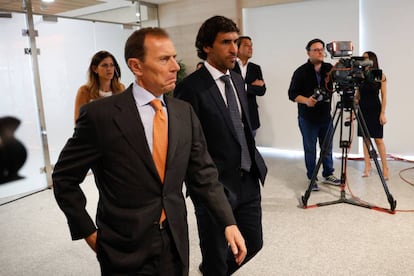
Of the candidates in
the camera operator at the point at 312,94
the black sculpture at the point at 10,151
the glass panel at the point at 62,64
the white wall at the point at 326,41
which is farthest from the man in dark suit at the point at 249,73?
the black sculpture at the point at 10,151

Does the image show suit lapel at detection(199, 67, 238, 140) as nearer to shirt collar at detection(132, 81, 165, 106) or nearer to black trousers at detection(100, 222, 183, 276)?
shirt collar at detection(132, 81, 165, 106)

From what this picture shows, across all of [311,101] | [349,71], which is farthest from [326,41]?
[349,71]

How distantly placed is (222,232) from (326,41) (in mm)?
4295

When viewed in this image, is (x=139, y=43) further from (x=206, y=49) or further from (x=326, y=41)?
(x=326, y=41)

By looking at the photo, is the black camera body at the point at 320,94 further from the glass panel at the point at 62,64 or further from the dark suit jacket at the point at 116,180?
the glass panel at the point at 62,64

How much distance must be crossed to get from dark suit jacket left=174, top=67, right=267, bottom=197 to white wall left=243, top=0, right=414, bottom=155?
3994 millimetres

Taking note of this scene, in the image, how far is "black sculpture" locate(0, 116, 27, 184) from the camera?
432cm

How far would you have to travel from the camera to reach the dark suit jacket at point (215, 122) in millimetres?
1795

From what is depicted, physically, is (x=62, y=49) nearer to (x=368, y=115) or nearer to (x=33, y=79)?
(x=33, y=79)

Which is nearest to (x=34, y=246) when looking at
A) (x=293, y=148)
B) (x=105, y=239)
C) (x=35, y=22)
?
(x=105, y=239)

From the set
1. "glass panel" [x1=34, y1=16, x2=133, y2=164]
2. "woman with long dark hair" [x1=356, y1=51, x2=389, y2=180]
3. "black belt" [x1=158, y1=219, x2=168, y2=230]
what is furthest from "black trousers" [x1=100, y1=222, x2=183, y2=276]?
"glass panel" [x1=34, y1=16, x2=133, y2=164]

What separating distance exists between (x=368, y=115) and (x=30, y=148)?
13.3 ft

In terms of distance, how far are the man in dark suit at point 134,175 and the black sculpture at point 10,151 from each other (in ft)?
12.0

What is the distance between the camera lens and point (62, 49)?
4996 mm
